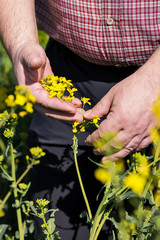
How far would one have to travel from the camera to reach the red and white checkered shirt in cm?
160

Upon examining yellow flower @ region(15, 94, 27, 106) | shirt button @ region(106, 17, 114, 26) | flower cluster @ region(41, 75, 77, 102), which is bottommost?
flower cluster @ region(41, 75, 77, 102)

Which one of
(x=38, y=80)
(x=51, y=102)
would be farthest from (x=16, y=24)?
(x=51, y=102)

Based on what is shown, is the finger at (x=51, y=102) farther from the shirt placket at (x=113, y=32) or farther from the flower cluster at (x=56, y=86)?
the shirt placket at (x=113, y=32)

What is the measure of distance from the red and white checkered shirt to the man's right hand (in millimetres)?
249

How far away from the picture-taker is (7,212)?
2.27m

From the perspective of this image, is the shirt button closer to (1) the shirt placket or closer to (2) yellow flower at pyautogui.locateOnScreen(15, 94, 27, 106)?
(1) the shirt placket

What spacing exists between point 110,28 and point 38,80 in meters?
0.43

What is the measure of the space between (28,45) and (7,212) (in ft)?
3.80

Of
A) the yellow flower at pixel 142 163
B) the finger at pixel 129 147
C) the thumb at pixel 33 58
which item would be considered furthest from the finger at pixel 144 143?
the thumb at pixel 33 58

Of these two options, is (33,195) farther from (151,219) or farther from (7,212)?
(151,219)

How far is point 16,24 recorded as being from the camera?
182cm

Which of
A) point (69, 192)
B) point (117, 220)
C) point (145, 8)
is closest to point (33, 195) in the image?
point (69, 192)

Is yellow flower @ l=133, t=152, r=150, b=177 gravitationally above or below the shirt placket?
below

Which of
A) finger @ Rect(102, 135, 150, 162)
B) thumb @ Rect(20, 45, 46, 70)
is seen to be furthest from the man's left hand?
thumb @ Rect(20, 45, 46, 70)
